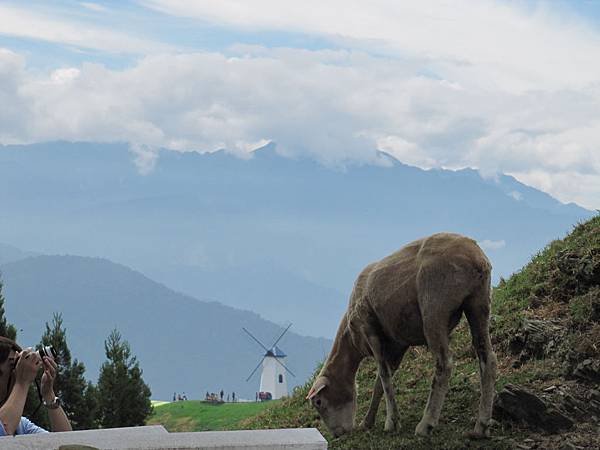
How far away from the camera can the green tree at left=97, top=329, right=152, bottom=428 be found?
25.3 m

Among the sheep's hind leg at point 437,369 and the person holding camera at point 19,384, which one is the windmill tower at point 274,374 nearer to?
the sheep's hind leg at point 437,369

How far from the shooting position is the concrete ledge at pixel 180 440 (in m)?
8.31

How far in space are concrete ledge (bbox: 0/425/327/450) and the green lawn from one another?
41614 millimetres

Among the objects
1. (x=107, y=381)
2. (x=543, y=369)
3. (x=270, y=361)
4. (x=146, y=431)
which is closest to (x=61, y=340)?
(x=107, y=381)

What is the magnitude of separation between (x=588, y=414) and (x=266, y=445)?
599 cm

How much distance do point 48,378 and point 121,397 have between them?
1722 centimetres

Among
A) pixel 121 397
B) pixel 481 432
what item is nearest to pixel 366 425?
pixel 481 432

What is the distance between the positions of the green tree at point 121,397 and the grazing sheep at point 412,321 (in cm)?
1157

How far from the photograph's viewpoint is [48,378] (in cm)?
853

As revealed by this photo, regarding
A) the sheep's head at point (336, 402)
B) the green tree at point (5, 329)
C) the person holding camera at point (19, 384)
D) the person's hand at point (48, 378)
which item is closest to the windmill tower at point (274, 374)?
the green tree at point (5, 329)

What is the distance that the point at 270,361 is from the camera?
390 feet

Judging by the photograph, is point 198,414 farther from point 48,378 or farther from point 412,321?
point 48,378

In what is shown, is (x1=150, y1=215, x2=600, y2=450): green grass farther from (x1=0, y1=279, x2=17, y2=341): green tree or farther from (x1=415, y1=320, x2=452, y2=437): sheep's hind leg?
(x1=0, y1=279, x2=17, y2=341): green tree

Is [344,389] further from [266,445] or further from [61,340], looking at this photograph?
[61,340]
